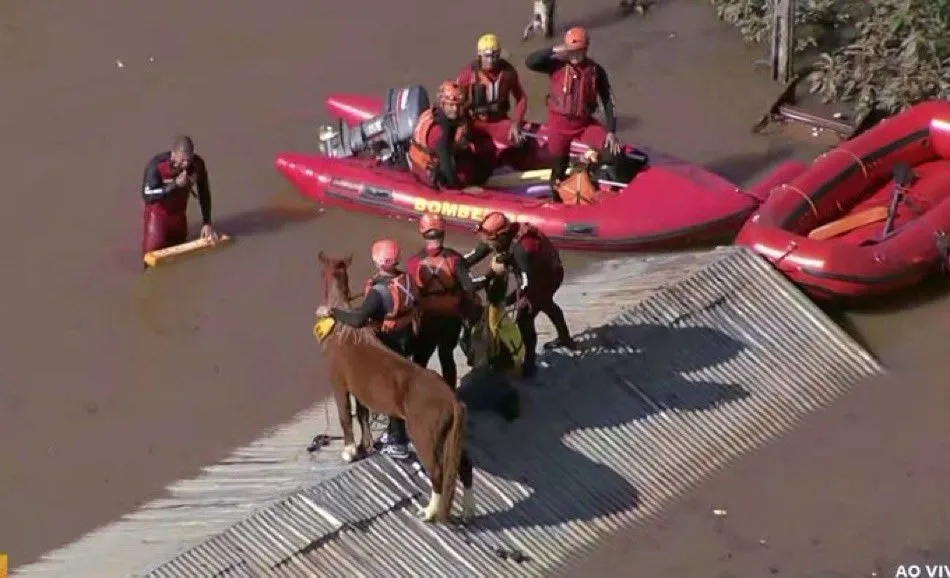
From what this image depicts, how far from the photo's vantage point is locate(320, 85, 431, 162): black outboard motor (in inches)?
494

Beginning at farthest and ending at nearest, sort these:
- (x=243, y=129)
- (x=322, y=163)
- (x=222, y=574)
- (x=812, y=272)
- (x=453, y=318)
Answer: (x=243, y=129) < (x=322, y=163) < (x=812, y=272) < (x=453, y=318) < (x=222, y=574)

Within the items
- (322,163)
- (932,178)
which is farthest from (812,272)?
(322,163)

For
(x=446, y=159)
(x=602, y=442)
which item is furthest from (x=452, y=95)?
(x=602, y=442)

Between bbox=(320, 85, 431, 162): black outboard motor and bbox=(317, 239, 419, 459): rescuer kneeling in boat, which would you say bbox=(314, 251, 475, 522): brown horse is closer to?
bbox=(317, 239, 419, 459): rescuer kneeling in boat

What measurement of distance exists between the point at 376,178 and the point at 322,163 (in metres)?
0.55

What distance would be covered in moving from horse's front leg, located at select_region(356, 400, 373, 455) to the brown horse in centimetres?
4

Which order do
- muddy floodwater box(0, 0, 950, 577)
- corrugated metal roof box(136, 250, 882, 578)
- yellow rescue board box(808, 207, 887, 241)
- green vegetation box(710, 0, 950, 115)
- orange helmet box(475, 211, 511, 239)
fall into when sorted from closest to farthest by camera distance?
corrugated metal roof box(136, 250, 882, 578)
orange helmet box(475, 211, 511, 239)
muddy floodwater box(0, 0, 950, 577)
yellow rescue board box(808, 207, 887, 241)
green vegetation box(710, 0, 950, 115)

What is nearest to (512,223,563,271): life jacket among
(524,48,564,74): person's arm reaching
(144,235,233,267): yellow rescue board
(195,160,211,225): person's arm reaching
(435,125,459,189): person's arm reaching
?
(435,125,459,189): person's arm reaching

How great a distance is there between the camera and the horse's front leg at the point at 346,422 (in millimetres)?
8914

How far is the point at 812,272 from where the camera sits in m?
11.2

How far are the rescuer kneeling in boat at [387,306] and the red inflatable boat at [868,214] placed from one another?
131 inches

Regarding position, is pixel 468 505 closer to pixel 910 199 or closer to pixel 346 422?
pixel 346 422

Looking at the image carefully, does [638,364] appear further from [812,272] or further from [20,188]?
[20,188]

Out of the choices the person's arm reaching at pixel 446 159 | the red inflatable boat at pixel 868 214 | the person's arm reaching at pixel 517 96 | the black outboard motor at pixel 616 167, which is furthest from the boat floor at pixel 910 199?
the person's arm reaching at pixel 446 159
